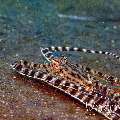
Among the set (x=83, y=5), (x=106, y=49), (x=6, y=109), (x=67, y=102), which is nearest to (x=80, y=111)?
(x=67, y=102)

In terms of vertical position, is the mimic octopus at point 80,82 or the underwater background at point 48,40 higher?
the mimic octopus at point 80,82

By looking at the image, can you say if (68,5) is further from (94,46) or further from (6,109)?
(6,109)

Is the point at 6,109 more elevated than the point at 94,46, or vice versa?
the point at 6,109

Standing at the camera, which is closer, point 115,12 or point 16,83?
point 16,83

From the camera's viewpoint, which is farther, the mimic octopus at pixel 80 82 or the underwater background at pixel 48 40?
the underwater background at pixel 48 40
